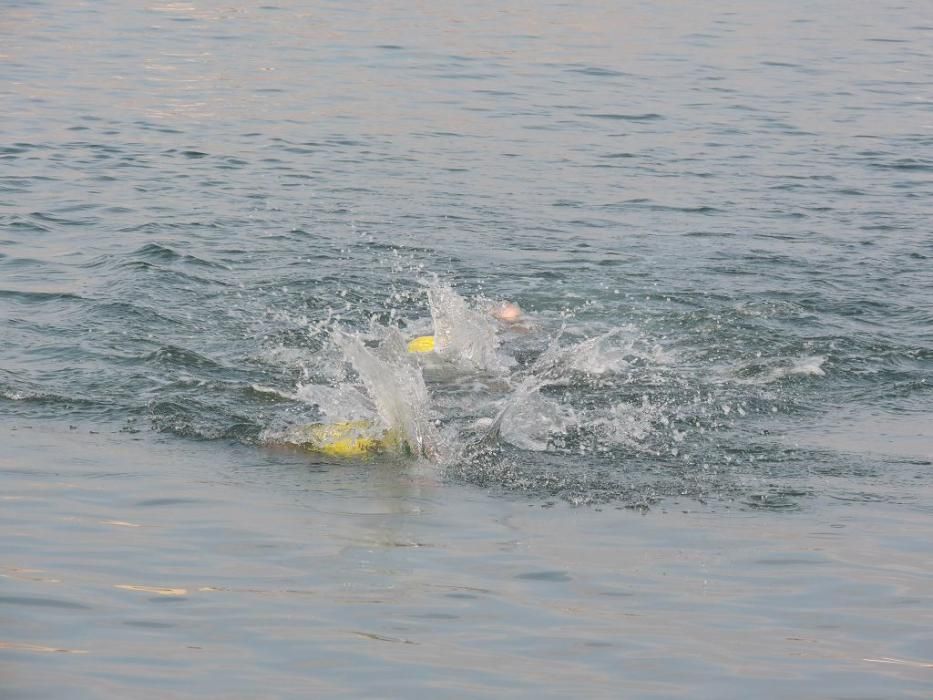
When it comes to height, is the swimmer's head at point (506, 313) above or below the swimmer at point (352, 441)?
above

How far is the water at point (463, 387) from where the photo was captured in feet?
17.7

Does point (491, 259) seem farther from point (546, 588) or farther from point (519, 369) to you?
point (546, 588)

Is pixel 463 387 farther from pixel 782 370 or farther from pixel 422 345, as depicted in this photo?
pixel 782 370

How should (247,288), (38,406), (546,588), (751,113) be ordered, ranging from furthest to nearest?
(751,113), (247,288), (38,406), (546,588)

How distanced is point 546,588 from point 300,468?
82.4 inches

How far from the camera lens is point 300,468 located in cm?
758

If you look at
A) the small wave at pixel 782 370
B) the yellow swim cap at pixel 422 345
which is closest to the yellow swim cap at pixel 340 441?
the yellow swim cap at pixel 422 345

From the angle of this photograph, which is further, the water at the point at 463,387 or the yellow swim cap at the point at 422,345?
the yellow swim cap at the point at 422,345

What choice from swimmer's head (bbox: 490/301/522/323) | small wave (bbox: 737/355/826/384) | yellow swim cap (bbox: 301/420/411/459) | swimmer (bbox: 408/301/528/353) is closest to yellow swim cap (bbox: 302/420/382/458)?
yellow swim cap (bbox: 301/420/411/459)

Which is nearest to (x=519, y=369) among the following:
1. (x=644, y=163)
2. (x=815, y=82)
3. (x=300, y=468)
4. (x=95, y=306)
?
(x=300, y=468)

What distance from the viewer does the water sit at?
17.7ft

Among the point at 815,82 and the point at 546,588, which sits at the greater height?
the point at 815,82

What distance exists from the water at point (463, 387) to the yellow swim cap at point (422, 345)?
0.16 m

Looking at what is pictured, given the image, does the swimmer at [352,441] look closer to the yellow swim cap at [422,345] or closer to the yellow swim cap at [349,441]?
the yellow swim cap at [349,441]
